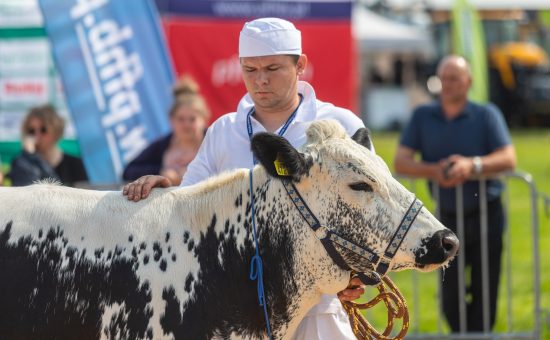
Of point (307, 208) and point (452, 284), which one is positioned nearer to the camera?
point (307, 208)

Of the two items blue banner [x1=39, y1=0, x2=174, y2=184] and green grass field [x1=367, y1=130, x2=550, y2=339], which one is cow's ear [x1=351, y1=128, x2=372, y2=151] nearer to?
green grass field [x1=367, y1=130, x2=550, y2=339]

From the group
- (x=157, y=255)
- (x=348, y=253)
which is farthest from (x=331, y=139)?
(x=157, y=255)

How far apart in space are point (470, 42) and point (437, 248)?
8.32 m

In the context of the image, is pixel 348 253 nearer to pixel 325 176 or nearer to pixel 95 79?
pixel 325 176

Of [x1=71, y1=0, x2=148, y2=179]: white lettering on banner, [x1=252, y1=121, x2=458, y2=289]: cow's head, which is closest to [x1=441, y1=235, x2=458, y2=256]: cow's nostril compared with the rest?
[x1=252, y1=121, x2=458, y2=289]: cow's head

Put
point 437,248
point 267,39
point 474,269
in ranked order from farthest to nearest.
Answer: point 474,269, point 267,39, point 437,248

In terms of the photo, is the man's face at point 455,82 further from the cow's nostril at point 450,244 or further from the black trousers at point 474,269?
→ the cow's nostril at point 450,244

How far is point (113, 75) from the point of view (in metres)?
9.11

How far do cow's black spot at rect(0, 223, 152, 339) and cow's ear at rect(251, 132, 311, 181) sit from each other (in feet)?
2.09

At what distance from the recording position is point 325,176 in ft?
12.5

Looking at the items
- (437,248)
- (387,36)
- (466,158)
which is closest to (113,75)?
(466,158)

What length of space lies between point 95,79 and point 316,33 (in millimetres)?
2967

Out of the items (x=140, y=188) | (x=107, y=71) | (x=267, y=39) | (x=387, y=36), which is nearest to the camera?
(x=140, y=188)

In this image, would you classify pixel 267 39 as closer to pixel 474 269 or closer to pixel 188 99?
pixel 188 99
